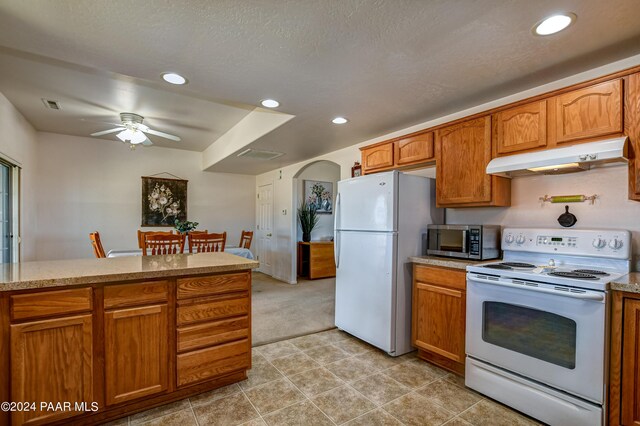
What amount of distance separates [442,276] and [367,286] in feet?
2.35

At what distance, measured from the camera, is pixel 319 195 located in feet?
21.6

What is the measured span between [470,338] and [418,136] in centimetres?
182

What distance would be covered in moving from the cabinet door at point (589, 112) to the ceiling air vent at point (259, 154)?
3384 mm

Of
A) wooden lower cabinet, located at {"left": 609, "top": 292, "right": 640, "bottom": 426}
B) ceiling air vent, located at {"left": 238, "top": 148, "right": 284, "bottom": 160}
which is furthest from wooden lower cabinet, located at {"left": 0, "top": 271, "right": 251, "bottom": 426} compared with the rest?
ceiling air vent, located at {"left": 238, "top": 148, "right": 284, "bottom": 160}

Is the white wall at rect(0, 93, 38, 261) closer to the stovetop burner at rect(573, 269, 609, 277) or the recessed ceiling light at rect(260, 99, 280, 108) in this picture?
the recessed ceiling light at rect(260, 99, 280, 108)

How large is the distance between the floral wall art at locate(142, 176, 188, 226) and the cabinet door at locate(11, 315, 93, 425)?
4337mm

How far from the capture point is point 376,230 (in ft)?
9.16

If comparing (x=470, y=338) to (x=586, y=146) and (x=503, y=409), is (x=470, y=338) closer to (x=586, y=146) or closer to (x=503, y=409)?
(x=503, y=409)

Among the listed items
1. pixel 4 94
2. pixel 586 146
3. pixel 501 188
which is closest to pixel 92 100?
pixel 4 94

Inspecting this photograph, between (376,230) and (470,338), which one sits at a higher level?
(376,230)

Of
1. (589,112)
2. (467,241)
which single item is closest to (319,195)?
(467,241)

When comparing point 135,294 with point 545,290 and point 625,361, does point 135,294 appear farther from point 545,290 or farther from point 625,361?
point 625,361

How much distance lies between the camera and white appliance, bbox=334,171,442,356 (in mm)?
2674

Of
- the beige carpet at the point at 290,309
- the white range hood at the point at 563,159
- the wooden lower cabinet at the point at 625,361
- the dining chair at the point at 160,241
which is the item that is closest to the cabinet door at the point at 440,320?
the wooden lower cabinet at the point at 625,361
